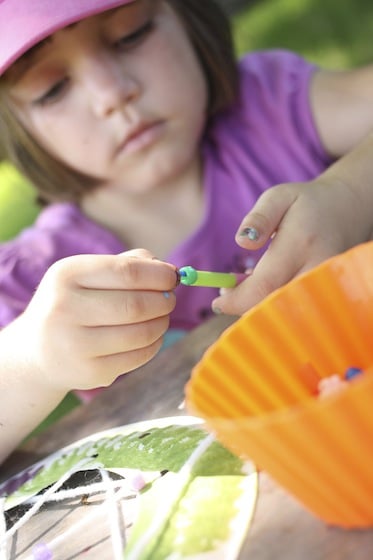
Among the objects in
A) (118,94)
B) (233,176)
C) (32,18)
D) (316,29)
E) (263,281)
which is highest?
(32,18)

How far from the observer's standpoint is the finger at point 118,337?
22.0 inches

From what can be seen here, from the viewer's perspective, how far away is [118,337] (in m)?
0.56

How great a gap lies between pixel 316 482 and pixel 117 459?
220 millimetres

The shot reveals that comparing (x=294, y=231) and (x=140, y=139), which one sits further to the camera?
(x=140, y=139)

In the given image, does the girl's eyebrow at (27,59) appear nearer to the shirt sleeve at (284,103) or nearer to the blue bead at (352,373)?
the shirt sleeve at (284,103)

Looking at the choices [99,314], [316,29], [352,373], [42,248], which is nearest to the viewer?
[352,373]

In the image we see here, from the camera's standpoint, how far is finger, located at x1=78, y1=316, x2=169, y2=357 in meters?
0.56

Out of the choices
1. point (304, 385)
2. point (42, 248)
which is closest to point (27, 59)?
point (42, 248)

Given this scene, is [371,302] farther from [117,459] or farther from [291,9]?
[291,9]

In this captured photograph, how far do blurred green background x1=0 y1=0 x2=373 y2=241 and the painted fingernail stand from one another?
1488 mm

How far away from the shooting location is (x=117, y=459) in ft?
1.79

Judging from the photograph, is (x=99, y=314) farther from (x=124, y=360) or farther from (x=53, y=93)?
(x=53, y=93)

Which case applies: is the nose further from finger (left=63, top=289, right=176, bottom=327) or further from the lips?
finger (left=63, top=289, right=176, bottom=327)

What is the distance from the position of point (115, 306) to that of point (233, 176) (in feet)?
1.82
